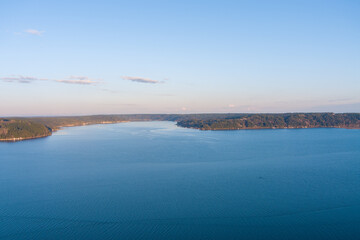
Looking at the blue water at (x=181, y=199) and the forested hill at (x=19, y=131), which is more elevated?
the forested hill at (x=19, y=131)

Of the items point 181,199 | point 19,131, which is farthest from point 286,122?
A: point 19,131

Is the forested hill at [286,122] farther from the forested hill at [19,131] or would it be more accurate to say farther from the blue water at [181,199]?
the blue water at [181,199]

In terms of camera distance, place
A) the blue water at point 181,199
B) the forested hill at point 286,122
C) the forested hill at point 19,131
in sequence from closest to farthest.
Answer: the blue water at point 181,199
the forested hill at point 19,131
the forested hill at point 286,122

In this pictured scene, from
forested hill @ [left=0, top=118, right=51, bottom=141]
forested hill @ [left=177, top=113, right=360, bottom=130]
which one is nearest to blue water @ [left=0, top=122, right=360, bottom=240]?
forested hill @ [left=0, top=118, right=51, bottom=141]

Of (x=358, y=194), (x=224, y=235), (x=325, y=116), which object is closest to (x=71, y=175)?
(x=224, y=235)

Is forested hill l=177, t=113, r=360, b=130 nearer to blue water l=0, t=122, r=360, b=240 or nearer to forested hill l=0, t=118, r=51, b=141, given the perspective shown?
forested hill l=0, t=118, r=51, b=141

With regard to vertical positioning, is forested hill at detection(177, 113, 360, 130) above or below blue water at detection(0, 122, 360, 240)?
above

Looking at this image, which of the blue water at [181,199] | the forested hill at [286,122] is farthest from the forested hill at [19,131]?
the forested hill at [286,122]

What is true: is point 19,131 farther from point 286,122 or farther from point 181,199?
point 286,122

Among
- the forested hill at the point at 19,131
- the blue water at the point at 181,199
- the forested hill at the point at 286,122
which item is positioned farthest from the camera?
the forested hill at the point at 286,122
